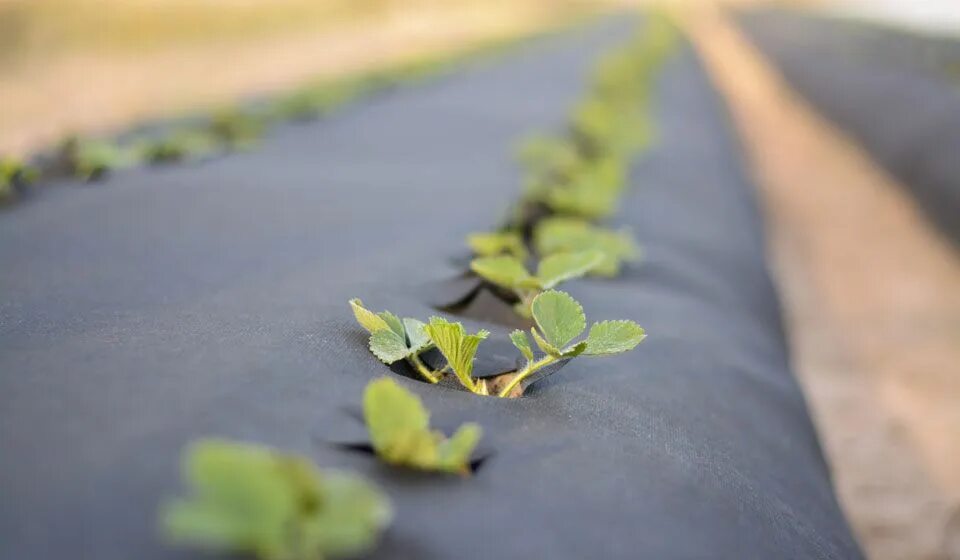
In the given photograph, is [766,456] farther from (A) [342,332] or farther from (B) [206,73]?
(B) [206,73]

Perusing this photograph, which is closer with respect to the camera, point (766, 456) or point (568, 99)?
point (766, 456)

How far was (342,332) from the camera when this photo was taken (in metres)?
0.86

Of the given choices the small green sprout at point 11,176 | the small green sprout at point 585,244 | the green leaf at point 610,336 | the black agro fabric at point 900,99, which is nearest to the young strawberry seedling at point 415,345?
the green leaf at point 610,336

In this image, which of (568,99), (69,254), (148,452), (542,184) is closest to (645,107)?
(568,99)

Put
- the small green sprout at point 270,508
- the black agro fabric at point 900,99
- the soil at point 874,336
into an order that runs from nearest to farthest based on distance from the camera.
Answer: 1. the small green sprout at point 270,508
2. the soil at point 874,336
3. the black agro fabric at point 900,99

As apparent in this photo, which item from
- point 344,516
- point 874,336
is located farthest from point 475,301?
point 874,336

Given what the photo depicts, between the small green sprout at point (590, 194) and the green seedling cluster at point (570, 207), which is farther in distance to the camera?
the small green sprout at point (590, 194)

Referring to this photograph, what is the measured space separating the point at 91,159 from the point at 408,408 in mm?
1351

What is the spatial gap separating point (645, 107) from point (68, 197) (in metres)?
2.33

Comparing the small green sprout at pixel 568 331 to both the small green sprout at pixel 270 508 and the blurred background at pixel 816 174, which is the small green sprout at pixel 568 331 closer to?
the small green sprout at pixel 270 508

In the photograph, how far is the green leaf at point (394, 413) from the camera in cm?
56

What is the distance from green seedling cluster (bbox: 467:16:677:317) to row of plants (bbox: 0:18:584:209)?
75 cm

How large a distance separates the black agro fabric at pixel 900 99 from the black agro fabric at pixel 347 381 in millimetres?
2488

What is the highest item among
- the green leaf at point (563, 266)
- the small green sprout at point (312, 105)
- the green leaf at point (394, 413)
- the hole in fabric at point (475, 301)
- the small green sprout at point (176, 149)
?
the green leaf at point (394, 413)
